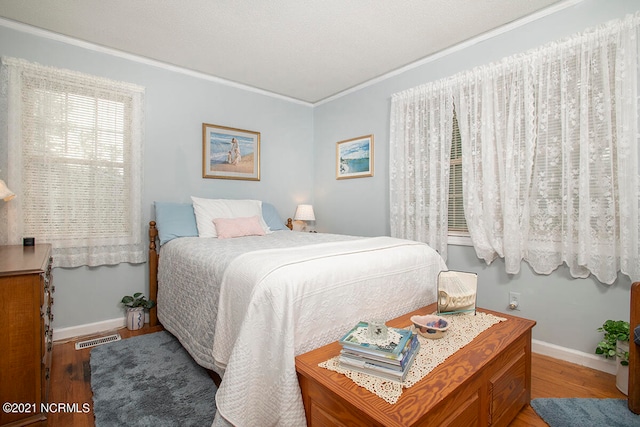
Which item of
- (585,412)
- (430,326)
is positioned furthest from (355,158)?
(585,412)

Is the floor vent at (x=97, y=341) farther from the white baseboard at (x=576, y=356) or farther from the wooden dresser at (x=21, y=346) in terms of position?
the white baseboard at (x=576, y=356)

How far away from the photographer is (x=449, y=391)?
1091 mm

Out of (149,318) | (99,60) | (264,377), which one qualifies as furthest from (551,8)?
(149,318)

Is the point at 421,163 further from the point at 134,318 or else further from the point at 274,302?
the point at 134,318

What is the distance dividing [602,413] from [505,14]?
2.64 meters

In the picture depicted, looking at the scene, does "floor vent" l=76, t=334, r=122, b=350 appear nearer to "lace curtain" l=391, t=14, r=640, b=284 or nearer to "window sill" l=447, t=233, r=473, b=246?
"window sill" l=447, t=233, r=473, b=246

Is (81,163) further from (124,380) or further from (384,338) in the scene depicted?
(384,338)

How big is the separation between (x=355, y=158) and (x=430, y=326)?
102 inches

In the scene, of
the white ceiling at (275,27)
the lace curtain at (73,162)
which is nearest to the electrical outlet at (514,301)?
the white ceiling at (275,27)

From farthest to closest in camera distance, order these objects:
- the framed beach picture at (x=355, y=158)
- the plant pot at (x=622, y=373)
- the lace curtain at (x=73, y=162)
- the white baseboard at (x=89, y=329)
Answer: the framed beach picture at (x=355, y=158) → the white baseboard at (x=89, y=329) → the lace curtain at (x=73, y=162) → the plant pot at (x=622, y=373)

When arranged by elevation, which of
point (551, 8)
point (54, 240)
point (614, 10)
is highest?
point (551, 8)

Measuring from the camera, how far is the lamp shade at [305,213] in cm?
400

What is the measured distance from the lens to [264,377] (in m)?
1.38

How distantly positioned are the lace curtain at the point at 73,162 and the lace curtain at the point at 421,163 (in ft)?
8.18
